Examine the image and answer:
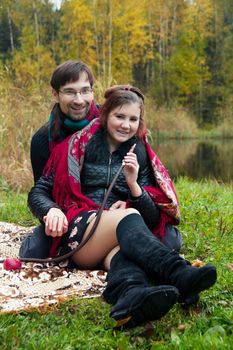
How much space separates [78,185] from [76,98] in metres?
0.57

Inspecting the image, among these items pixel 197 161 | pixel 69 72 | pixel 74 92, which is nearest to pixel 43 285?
pixel 74 92

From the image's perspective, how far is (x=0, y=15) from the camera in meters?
28.2

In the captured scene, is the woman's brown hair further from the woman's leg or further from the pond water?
the pond water

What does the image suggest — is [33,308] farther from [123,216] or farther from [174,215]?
[174,215]

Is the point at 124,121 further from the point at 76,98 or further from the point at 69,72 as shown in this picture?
the point at 69,72

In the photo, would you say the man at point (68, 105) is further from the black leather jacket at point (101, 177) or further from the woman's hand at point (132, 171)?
the woman's hand at point (132, 171)

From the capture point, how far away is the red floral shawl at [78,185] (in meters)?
3.10

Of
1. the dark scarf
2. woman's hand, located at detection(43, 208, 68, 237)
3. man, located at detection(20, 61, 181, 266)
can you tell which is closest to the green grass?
woman's hand, located at detection(43, 208, 68, 237)

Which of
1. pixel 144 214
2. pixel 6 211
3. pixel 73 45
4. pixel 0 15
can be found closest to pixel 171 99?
pixel 73 45

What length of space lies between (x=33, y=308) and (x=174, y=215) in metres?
1.06

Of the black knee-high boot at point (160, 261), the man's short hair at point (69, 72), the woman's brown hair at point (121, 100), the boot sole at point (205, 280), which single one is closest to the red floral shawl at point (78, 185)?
the woman's brown hair at point (121, 100)

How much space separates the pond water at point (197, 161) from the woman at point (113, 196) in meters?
6.12

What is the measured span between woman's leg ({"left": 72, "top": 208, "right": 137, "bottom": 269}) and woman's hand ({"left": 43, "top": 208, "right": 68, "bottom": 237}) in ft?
0.42

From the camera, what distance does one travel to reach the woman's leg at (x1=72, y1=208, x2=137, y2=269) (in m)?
2.80
